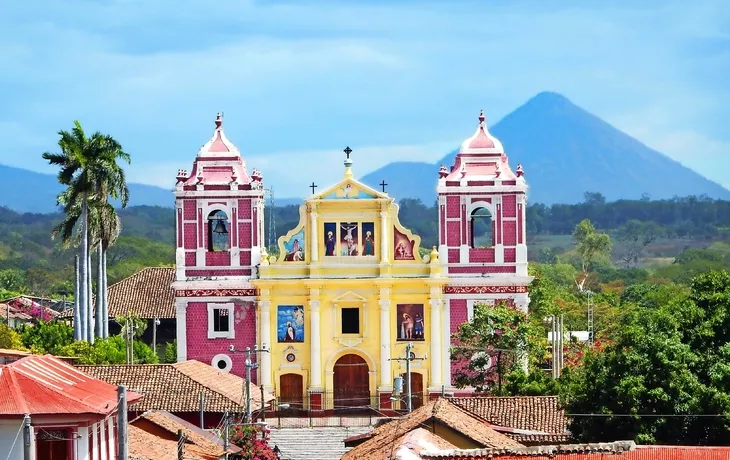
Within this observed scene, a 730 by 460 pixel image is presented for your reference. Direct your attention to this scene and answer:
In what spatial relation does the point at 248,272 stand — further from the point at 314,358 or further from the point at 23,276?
the point at 23,276

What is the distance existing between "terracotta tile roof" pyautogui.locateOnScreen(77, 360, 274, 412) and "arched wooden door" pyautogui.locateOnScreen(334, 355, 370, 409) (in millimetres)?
12797

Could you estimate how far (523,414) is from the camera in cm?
5647

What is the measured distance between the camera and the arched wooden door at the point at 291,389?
76062 mm

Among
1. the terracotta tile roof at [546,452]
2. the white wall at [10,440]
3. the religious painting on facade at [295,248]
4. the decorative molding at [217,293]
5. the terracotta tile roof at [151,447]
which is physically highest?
the religious painting on facade at [295,248]

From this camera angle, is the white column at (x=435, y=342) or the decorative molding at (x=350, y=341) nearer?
the white column at (x=435, y=342)

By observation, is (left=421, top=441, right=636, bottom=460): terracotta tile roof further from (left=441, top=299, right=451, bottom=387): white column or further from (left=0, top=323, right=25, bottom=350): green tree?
Result: (left=0, top=323, right=25, bottom=350): green tree

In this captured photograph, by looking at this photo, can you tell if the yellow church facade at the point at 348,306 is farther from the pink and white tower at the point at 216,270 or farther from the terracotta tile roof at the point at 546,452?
the terracotta tile roof at the point at 546,452

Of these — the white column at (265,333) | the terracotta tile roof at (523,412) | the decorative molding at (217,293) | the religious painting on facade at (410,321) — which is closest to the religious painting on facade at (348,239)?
the religious painting on facade at (410,321)

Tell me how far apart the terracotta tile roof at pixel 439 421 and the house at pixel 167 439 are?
3681 millimetres

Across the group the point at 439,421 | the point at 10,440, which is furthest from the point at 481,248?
the point at 10,440

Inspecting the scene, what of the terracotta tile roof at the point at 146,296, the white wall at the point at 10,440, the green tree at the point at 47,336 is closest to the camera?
the white wall at the point at 10,440

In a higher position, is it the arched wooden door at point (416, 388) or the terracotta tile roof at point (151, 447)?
the terracotta tile roof at point (151, 447)

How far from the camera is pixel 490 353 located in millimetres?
72812

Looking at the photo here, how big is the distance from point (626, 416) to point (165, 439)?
11.7 metres
